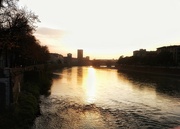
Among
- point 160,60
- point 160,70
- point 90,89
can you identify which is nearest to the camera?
point 90,89

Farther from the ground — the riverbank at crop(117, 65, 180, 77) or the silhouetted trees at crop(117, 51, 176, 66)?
the silhouetted trees at crop(117, 51, 176, 66)

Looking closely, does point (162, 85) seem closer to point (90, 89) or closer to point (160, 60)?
point (90, 89)

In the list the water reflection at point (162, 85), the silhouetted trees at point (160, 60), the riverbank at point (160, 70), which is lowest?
the water reflection at point (162, 85)

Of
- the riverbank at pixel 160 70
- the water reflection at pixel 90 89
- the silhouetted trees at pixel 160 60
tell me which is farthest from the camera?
the silhouetted trees at pixel 160 60

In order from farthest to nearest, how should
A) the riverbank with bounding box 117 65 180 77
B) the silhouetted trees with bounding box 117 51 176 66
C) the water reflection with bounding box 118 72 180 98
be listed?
the silhouetted trees with bounding box 117 51 176 66 → the riverbank with bounding box 117 65 180 77 → the water reflection with bounding box 118 72 180 98

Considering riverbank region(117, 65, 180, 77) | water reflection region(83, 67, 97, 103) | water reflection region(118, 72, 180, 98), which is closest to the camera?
water reflection region(83, 67, 97, 103)

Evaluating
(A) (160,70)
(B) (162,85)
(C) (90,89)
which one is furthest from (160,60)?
(C) (90,89)

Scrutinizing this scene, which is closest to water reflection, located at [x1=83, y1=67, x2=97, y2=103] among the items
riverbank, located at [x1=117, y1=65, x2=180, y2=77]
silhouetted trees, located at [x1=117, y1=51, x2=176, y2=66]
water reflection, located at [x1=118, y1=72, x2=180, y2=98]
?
water reflection, located at [x1=118, y1=72, x2=180, y2=98]

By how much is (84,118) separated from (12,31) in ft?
40.3

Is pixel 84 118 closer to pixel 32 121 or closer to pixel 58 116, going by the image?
pixel 58 116

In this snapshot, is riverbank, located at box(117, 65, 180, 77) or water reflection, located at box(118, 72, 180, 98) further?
riverbank, located at box(117, 65, 180, 77)

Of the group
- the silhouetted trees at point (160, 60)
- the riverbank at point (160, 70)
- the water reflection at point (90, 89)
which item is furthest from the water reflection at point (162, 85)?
the silhouetted trees at point (160, 60)

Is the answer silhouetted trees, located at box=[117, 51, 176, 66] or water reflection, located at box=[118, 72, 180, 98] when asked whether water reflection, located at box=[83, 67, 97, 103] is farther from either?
silhouetted trees, located at box=[117, 51, 176, 66]

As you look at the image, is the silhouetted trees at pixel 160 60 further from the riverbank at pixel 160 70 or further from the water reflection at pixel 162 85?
the water reflection at pixel 162 85
